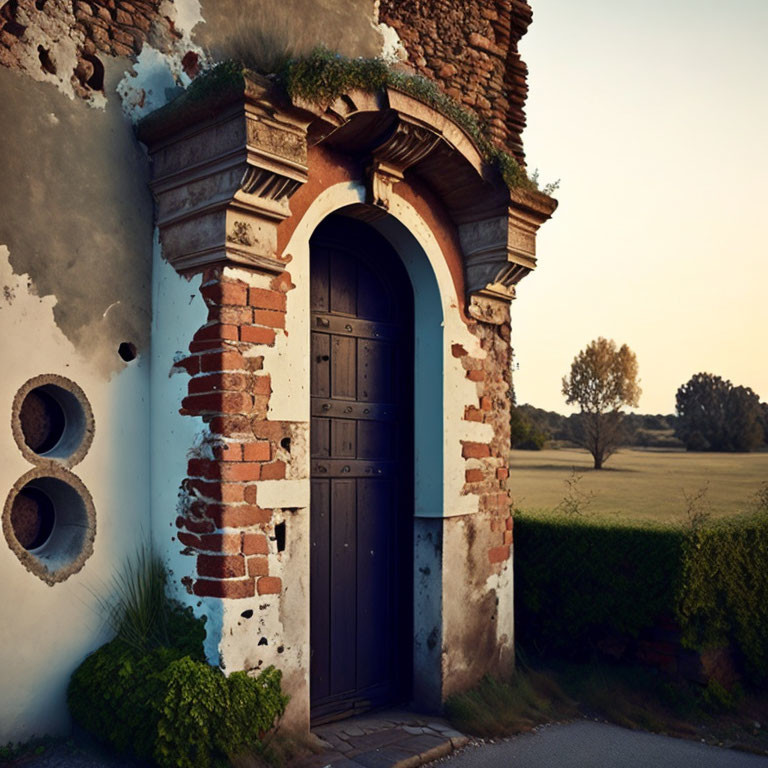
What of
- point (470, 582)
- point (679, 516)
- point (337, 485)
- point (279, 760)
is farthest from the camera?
point (679, 516)

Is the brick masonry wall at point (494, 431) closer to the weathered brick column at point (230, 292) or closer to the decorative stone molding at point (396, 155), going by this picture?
the decorative stone molding at point (396, 155)

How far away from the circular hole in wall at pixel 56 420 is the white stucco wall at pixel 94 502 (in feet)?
0.15

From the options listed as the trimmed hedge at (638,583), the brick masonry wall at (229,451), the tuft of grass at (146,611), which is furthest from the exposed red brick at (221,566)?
the trimmed hedge at (638,583)

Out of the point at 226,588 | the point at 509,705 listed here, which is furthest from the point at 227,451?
the point at 509,705

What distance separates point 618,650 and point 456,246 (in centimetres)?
331

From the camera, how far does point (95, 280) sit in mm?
3828

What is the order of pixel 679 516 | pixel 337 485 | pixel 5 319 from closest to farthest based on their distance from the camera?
pixel 5 319 → pixel 337 485 → pixel 679 516

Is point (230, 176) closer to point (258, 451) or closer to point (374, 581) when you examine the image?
point (258, 451)

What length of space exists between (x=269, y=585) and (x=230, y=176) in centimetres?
207

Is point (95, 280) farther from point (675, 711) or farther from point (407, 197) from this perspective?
point (675, 711)

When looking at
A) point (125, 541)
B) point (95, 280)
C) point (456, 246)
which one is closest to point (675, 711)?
point (456, 246)

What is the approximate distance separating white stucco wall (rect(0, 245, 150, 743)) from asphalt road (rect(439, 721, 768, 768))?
2128mm

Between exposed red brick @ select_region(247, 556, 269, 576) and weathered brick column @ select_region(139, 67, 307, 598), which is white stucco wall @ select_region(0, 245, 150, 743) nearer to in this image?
weathered brick column @ select_region(139, 67, 307, 598)

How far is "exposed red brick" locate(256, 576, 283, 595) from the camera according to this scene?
12.6ft
